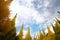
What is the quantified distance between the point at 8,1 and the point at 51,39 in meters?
7.07

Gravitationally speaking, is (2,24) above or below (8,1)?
below

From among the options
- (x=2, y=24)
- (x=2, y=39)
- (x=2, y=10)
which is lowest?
(x=2, y=39)

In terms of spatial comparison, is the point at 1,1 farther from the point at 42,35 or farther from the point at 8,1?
the point at 42,35

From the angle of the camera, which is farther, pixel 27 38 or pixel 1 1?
pixel 27 38

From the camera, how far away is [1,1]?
1277 cm

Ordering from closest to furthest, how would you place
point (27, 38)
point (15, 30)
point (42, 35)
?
point (15, 30)
point (27, 38)
point (42, 35)

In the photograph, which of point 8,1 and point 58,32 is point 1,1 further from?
point 58,32

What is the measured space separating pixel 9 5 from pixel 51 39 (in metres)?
6.92

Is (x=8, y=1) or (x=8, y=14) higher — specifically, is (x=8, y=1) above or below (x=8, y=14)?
above

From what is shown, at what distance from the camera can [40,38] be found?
19.8 metres

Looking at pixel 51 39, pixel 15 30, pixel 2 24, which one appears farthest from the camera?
pixel 51 39

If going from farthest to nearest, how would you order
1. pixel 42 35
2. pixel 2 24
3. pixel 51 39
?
pixel 42 35, pixel 51 39, pixel 2 24

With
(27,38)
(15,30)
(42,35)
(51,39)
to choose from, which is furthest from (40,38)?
(15,30)

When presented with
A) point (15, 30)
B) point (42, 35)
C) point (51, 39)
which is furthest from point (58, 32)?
point (15, 30)
